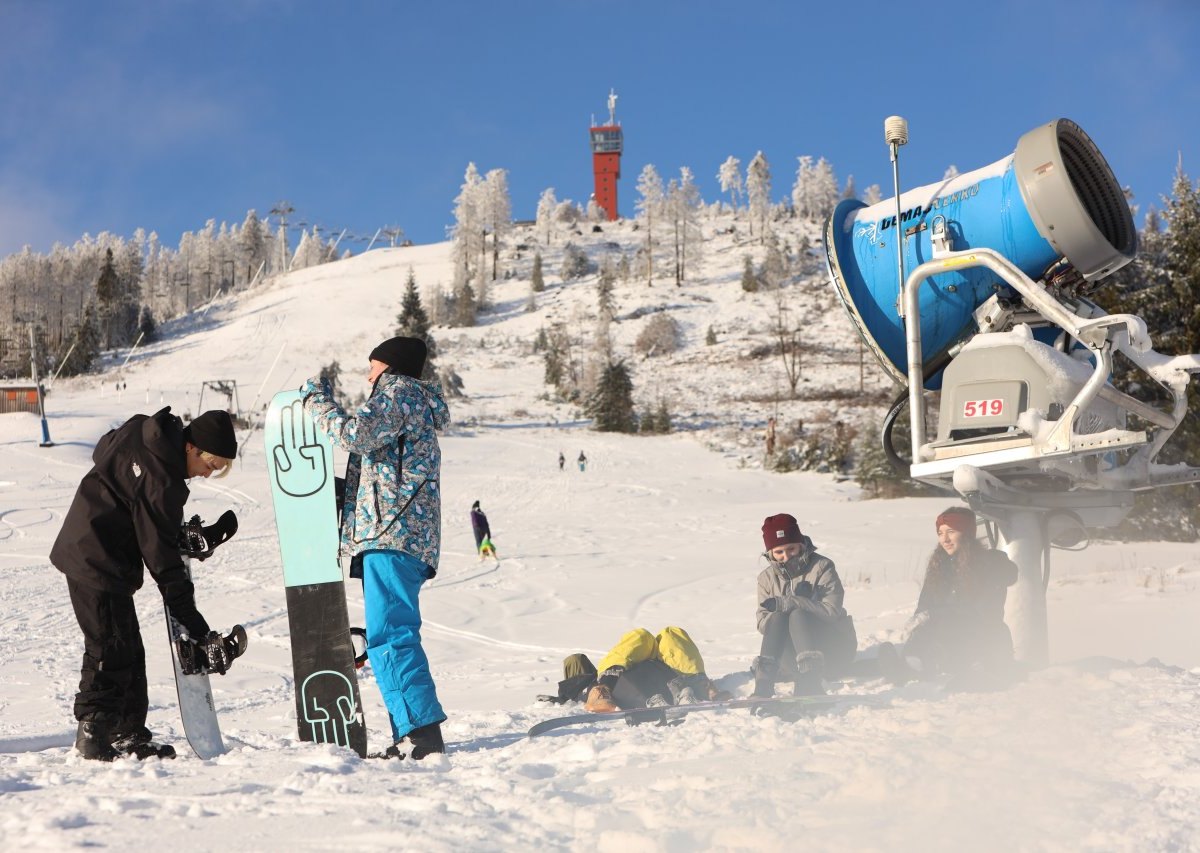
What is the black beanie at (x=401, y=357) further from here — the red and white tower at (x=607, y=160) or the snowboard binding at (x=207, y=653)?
the red and white tower at (x=607, y=160)

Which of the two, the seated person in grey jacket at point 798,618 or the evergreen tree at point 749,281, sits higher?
the evergreen tree at point 749,281

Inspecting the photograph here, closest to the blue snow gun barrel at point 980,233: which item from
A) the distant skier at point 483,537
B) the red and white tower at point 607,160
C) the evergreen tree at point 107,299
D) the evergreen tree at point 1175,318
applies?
the evergreen tree at point 1175,318

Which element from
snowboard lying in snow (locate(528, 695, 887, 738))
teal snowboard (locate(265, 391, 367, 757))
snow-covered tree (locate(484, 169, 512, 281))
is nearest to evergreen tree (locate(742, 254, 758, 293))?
snow-covered tree (locate(484, 169, 512, 281))

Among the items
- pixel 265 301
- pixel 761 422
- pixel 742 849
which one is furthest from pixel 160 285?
pixel 742 849

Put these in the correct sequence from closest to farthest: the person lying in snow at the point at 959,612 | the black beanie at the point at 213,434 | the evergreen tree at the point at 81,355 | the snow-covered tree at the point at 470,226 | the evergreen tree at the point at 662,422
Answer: the black beanie at the point at 213,434 < the person lying in snow at the point at 959,612 < the evergreen tree at the point at 662,422 < the evergreen tree at the point at 81,355 < the snow-covered tree at the point at 470,226

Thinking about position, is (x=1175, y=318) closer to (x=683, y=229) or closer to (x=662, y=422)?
(x=662, y=422)

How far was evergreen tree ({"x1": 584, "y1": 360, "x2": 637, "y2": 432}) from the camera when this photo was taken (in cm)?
4103

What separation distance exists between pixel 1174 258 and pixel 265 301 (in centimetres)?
7964

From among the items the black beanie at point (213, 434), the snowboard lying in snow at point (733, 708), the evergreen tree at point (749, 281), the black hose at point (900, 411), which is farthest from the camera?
the evergreen tree at point (749, 281)

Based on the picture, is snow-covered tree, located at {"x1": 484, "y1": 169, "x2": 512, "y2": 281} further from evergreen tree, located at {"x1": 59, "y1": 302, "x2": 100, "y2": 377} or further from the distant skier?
the distant skier

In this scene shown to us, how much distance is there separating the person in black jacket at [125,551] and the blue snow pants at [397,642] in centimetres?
68

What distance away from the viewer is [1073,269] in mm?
4699

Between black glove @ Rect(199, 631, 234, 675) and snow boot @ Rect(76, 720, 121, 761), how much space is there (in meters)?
0.45

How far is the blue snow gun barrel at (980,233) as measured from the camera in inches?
180
